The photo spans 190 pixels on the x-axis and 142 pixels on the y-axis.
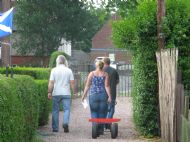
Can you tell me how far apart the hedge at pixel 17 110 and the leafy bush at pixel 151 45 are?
2656 millimetres

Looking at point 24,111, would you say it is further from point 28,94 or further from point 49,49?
point 49,49

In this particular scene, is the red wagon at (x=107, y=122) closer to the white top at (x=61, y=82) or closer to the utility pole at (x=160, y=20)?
the white top at (x=61, y=82)

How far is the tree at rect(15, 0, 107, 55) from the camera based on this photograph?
148 feet

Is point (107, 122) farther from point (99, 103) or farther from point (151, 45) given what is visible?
point (151, 45)

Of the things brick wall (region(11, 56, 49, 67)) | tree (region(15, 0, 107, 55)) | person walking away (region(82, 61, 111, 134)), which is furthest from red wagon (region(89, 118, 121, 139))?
tree (region(15, 0, 107, 55))

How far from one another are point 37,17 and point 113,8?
33.2 metres

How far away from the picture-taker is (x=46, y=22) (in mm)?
45562

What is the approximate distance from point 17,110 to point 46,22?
122 ft

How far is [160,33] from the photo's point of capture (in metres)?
12.6

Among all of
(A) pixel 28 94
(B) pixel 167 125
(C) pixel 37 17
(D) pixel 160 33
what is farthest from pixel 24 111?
(C) pixel 37 17

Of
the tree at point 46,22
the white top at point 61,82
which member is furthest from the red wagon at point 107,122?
the tree at point 46,22

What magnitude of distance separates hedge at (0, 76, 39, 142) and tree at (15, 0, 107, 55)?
111 ft

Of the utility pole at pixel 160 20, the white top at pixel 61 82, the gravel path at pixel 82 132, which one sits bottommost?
the gravel path at pixel 82 132

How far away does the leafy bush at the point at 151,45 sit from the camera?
12.8m
